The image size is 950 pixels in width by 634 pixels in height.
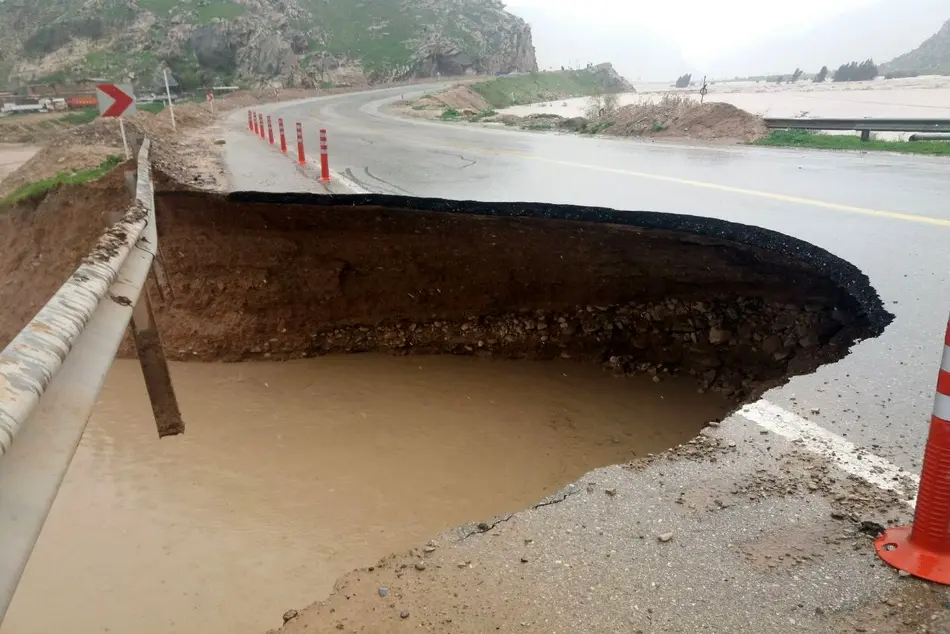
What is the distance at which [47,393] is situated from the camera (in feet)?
5.57

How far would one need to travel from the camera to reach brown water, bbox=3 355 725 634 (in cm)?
509

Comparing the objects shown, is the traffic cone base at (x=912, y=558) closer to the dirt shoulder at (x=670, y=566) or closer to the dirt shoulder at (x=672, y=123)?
the dirt shoulder at (x=670, y=566)

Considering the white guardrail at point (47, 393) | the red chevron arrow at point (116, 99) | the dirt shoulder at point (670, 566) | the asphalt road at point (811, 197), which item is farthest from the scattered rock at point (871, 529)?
the red chevron arrow at point (116, 99)

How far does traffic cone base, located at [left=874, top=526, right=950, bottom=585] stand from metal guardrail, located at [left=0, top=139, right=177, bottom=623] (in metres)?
2.65

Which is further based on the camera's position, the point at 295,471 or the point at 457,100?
the point at 457,100

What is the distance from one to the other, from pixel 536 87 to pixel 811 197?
2397 inches

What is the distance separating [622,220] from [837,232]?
6.97ft

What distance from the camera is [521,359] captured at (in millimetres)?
8383

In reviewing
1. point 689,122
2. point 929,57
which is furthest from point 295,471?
point 929,57

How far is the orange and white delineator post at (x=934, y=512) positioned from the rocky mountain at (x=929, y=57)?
11240cm

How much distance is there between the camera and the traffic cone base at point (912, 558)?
2115 mm

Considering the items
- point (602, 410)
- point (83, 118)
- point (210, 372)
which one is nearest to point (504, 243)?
point (602, 410)

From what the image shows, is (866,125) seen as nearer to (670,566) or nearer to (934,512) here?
(934,512)

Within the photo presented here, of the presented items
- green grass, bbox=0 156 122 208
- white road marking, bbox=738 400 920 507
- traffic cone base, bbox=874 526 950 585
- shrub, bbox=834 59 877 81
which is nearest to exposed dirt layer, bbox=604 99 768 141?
→ green grass, bbox=0 156 122 208
